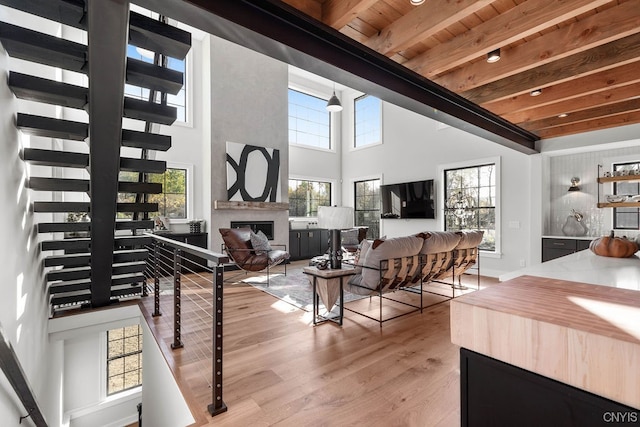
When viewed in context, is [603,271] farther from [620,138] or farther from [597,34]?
[620,138]

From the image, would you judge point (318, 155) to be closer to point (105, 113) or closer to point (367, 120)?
point (367, 120)

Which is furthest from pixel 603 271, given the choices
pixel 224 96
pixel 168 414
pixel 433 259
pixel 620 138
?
pixel 224 96

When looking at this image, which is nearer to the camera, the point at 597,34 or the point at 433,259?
the point at 597,34

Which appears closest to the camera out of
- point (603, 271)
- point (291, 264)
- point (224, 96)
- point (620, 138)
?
point (603, 271)

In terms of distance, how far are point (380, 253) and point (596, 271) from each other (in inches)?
71.8

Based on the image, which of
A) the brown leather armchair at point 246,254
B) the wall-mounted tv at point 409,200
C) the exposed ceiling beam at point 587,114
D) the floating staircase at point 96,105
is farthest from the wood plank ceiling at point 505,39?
the brown leather armchair at point 246,254

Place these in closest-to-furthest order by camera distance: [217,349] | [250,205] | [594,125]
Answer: [217,349]
[594,125]
[250,205]

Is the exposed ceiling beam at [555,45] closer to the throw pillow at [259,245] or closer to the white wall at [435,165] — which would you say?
the white wall at [435,165]

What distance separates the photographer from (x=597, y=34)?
7.22ft

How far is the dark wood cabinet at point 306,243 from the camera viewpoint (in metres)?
7.49

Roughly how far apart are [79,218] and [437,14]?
5.19 metres

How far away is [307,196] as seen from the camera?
847 centimetres

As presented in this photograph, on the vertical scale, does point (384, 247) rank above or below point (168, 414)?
above

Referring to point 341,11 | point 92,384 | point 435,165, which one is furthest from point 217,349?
point 435,165
